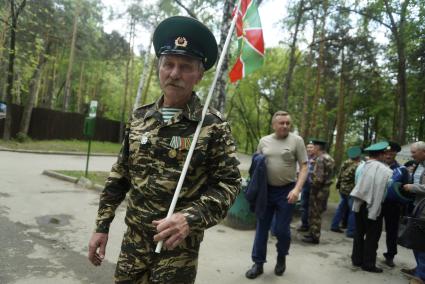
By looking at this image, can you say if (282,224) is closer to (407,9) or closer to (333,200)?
(333,200)

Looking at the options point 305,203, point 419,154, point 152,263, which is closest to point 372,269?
point 419,154

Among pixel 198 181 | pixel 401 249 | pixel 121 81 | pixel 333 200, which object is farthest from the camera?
pixel 121 81

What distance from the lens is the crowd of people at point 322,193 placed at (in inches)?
180

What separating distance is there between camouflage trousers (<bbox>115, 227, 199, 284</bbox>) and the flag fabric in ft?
5.11

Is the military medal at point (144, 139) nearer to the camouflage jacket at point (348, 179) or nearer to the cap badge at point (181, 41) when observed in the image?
the cap badge at point (181, 41)

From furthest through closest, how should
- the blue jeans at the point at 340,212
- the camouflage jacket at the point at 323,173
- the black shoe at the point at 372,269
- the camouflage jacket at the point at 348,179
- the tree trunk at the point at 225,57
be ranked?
the blue jeans at the point at 340,212 → the camouflage jacket at the point at 348,179 → the tree trunk at the point at 225,57 → the camouflage jacket at the point at 323,173 → the black shoe at the point at 372,269

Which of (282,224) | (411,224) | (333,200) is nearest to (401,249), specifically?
(411,224)

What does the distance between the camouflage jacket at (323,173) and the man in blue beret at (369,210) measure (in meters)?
1.50

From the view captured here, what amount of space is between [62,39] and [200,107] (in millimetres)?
24094

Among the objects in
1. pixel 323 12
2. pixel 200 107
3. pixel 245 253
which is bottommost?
pixel 245 253

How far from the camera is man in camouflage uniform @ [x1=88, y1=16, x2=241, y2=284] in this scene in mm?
1959

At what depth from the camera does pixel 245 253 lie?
549cm

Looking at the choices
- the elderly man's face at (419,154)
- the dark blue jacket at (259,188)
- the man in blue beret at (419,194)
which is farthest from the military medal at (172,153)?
the elderly man's face at (419,154)

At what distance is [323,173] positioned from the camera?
696cm
